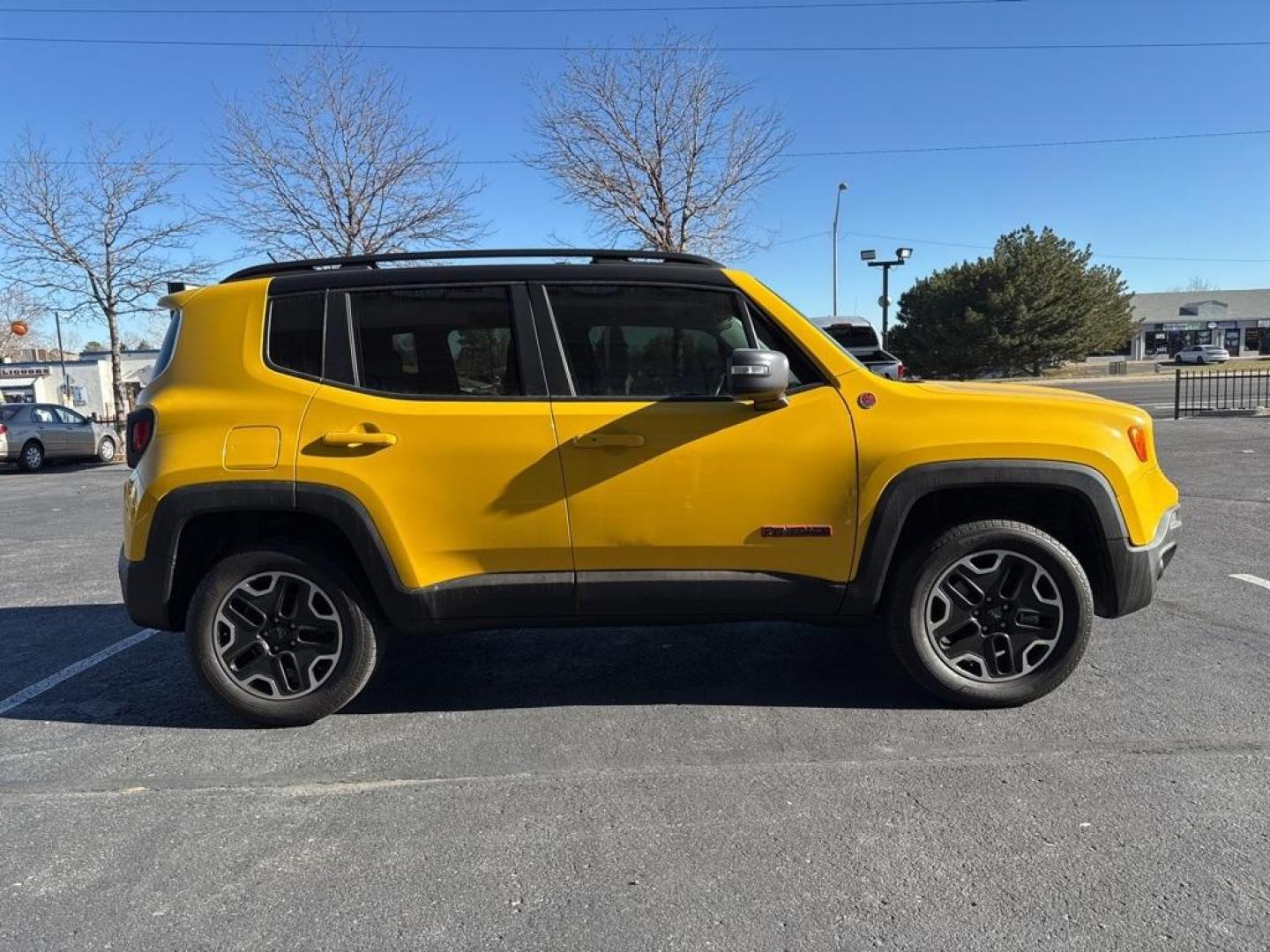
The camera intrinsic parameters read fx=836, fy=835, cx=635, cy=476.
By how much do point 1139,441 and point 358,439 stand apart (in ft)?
10.6

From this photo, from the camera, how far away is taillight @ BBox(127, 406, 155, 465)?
136 inches

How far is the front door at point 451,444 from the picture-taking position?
3.38 meters

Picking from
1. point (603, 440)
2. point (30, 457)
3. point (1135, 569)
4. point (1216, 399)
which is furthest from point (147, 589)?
point (1216, 399)

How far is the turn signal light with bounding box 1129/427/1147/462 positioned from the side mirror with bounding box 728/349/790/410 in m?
1.52

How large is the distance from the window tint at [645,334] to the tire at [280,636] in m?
1.39

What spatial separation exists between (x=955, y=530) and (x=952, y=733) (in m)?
0.82

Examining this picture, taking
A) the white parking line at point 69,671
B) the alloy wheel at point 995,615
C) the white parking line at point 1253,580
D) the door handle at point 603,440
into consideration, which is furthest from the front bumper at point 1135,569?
the white parking line at point 69,671

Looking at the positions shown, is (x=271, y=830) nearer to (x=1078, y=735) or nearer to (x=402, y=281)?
(x=402, y=281)

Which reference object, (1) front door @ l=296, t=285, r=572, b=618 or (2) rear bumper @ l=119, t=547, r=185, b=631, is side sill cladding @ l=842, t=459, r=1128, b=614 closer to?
(1) front door @ l=296, t=285, r=572, b=618

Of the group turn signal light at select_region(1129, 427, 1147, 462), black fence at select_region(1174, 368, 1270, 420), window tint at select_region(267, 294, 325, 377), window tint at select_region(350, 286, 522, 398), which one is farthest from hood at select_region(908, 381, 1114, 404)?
black fence at select_region(1174, 368, 1270, 420)

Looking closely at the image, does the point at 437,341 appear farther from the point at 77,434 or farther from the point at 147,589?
the point at 77,434

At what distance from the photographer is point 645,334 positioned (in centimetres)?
355

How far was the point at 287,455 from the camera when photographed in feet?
11.1

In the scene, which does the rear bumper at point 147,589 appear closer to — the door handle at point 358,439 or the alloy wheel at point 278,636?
the alloy wheel at point 278,636
